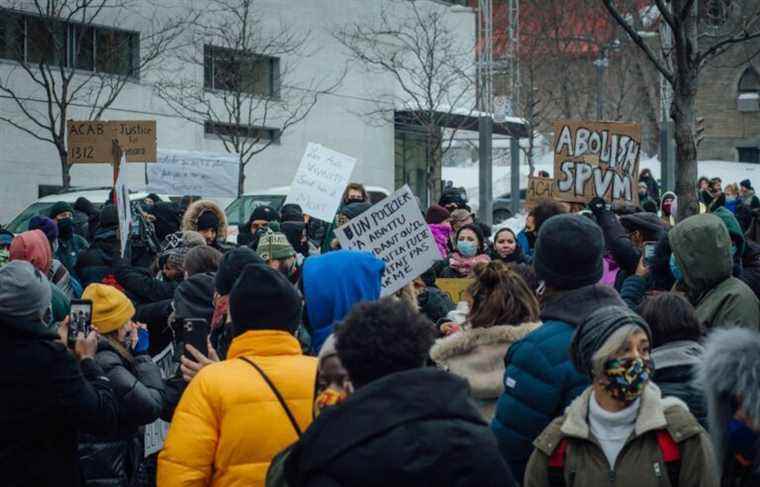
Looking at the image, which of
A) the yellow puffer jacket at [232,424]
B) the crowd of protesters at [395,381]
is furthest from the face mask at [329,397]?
the yellow puffer jacket at [232,424]

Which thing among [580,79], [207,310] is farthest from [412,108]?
[207,310]

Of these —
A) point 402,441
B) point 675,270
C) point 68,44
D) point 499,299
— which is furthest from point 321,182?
point 68,44

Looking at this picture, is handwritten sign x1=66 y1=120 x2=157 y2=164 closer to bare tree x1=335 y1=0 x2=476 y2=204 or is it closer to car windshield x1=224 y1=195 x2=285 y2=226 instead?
car windshield x1=224 y1=195 x2=285 y2=226

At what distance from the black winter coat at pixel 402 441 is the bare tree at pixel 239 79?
85.4 ft

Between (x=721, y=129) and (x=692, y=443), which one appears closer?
(x=692, y=443)

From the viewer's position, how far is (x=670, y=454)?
Result: 452cm

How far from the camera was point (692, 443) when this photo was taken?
4.49m

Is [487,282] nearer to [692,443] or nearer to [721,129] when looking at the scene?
[692,443]

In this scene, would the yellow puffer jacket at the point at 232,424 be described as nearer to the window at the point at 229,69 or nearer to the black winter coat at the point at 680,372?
the black winter coat at the point at 680,372

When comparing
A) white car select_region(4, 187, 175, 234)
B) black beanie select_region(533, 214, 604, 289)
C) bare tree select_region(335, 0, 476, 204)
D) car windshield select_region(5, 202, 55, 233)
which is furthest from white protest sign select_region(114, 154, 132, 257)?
bare tree select_region(335, 0, 476, 204)

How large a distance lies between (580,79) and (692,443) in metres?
48.1

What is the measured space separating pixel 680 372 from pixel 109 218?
6.55 m

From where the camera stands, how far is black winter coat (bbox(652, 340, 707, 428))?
5.11m

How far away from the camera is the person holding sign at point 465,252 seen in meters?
10.3
